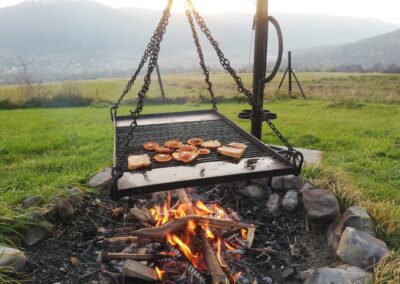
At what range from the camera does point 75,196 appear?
3.95m

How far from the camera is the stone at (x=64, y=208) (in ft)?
12.0

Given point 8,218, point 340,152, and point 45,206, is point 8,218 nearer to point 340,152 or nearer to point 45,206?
point 45,206

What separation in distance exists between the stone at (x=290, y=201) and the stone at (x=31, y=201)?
111 inches

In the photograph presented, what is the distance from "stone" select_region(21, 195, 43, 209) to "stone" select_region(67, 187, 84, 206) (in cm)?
32

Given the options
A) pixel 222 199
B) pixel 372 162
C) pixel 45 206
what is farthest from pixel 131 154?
pixel 372 162

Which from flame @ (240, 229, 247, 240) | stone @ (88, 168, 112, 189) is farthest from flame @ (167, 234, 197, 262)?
stone @ (88, 168, 112, 189)

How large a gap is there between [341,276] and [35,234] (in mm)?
2872

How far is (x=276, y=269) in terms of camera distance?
3.13m

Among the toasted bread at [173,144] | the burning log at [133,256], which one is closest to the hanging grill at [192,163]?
the toasted bread at [173,144]

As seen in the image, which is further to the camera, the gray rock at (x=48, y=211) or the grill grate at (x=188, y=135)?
the gray rock at (x=48, y=211)

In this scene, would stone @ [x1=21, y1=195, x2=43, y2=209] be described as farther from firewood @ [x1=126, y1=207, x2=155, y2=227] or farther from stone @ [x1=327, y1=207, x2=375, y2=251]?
stone @ [x1=327, y1=207, x2=375, y2=251]

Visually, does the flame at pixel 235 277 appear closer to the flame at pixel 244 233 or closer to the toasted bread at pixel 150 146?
the flame at pixel 244 233

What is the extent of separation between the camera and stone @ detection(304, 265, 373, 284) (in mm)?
2488

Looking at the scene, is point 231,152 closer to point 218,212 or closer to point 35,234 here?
point 218,212
